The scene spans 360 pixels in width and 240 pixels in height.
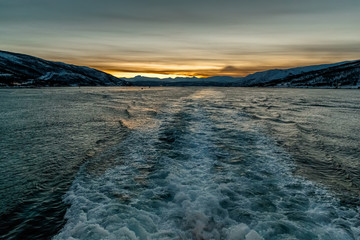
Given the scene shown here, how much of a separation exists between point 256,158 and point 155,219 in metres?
8.21

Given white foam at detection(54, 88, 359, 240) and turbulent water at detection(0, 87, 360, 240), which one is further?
turbulent water at detection(0, 87, 360, 240)

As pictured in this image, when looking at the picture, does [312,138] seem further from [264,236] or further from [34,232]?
[34,232]

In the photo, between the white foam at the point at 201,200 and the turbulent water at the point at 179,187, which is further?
the turbulent water at the point at 179,187

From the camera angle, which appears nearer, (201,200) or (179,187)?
(201,200)

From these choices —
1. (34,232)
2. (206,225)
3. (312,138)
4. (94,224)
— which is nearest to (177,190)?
(206,225)

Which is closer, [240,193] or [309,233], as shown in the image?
[309,233]

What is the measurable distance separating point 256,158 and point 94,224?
9848 mm

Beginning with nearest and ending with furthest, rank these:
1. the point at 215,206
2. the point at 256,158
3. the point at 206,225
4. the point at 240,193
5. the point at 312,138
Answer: the point at 206,225 < the point at 215,206 < the point at 240,193 < the point at 256,158 < the point at 312,138

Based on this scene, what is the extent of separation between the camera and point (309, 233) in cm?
648

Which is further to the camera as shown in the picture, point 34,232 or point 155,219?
point 155,219

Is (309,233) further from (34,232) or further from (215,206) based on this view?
(34,232)

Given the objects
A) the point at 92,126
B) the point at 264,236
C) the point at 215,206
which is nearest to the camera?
the point at 264,236

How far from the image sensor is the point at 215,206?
26.1 ft

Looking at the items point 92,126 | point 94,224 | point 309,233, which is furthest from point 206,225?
point 92,126
